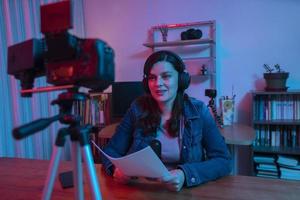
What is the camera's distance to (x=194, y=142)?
1.29 metres

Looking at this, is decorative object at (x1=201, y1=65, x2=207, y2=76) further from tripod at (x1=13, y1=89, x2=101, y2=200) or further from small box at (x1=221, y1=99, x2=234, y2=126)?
tripod at (x1=13, y1=89, x2=101, y2=200)

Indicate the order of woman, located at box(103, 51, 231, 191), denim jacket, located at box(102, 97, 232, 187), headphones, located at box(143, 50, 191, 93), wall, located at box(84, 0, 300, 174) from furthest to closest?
wall, located at box(84, 0, 300, 174), headphones, located at box(143, 50, 191, 93), woman, located at box(103, 51, 231, 191), denim jacket, located at box(102, 97, 232, 187)

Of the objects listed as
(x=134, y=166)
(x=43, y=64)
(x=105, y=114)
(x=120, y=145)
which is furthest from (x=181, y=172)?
(x=105, y=114)

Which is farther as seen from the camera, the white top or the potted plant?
the potted plant

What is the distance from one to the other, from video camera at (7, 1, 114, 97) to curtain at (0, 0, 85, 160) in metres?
2.02

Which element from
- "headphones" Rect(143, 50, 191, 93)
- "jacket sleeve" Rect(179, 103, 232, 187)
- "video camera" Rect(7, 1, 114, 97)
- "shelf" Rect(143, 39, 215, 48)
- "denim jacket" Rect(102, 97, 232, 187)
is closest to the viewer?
"video camera" Rect(7, 1, 114, 97)

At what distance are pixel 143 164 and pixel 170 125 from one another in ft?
1.52

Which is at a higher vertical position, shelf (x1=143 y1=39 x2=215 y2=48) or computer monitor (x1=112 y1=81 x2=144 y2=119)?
shelf (x1=143 y1=39 x2=215 y2=48)

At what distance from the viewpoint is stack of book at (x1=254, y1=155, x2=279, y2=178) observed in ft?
8.09

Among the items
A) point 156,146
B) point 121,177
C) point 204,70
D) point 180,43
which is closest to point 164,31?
point 180,43

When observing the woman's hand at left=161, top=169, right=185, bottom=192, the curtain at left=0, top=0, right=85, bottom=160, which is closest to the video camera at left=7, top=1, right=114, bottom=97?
the woman's hand at left=161, top=169, right=185, bottom=192

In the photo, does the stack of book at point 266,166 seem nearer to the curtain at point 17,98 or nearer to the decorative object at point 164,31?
the decorative object at point 164,31

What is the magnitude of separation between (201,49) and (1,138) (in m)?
2.31

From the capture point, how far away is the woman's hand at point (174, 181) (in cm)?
97
